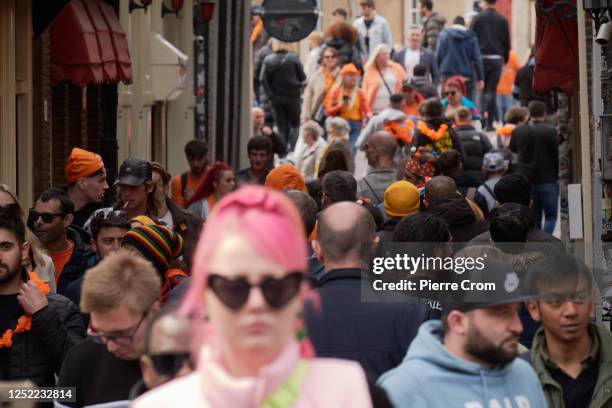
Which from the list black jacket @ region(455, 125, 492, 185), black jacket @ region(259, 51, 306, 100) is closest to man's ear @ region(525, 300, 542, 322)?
black jacket @ region(455, 125, 492, 185)

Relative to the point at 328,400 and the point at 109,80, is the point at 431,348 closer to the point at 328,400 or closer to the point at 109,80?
the point at 328,400

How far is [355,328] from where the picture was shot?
6547mm

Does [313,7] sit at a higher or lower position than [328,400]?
higher

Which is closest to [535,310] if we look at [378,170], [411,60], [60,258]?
[60,258]

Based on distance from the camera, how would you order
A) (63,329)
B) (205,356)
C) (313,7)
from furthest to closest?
(313,7) < (63,329) < (205,356)

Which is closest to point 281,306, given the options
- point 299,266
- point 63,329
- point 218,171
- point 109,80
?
point 299,266

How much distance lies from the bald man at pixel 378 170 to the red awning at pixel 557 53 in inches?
62.8

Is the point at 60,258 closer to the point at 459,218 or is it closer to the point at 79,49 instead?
the point at 459,218

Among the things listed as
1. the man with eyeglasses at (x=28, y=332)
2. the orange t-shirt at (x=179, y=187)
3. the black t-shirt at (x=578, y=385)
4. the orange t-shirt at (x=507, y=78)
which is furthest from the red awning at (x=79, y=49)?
the orange t-shirt at (x=507, y=78)

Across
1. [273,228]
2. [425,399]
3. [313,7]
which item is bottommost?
[425,399]

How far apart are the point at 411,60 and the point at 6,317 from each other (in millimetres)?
23112

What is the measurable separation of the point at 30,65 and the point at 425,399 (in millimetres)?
9114

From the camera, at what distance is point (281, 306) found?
357cm

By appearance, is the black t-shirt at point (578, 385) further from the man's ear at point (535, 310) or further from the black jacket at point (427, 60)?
the black jacket at point (427, 60)
